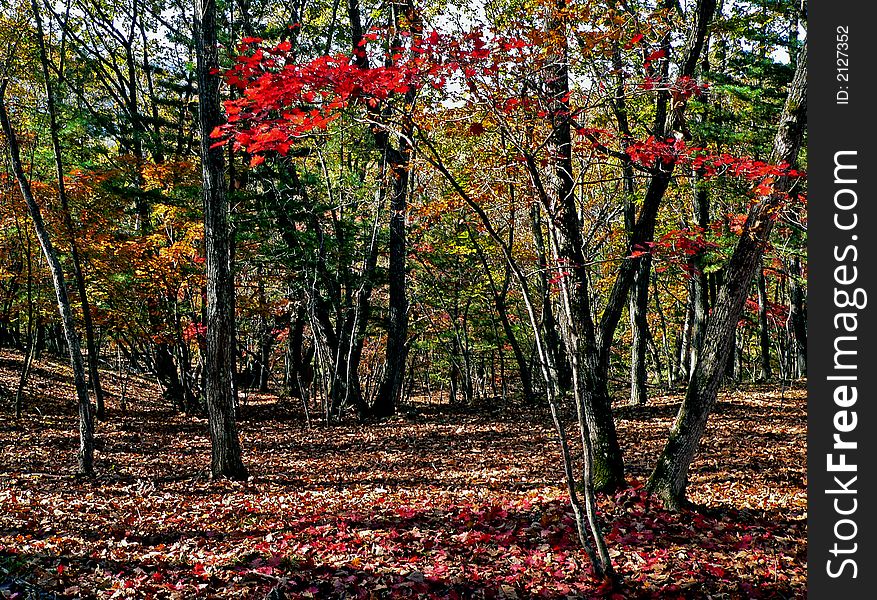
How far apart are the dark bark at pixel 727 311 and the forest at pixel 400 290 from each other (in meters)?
0.03

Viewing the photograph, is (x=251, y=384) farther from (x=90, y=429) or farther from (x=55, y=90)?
(x=90, y=429)

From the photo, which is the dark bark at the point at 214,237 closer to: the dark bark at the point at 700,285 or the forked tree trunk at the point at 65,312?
the forked tree trunk at the point at 65,312

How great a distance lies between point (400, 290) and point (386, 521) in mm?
8852

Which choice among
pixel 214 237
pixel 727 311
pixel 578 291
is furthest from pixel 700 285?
pixel 214 237

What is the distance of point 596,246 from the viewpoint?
13406 millimetres

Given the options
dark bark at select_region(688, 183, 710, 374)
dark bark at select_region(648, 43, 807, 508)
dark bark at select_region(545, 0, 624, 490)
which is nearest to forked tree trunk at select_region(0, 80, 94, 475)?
dark bark at select_region(545, 0, 624, 490)

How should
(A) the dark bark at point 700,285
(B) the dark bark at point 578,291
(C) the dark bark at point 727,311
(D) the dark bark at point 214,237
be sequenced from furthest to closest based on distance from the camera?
1. (A) the dark bark at point 700,285
2. (D) the dark bark at point 214,237
3. (B) the dark bark at point 578,291
4. (C) the dark bark at point 727,311

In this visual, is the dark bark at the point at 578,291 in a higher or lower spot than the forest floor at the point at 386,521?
higher

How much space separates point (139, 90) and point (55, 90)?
3.57 metres

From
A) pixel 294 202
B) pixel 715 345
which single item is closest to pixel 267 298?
pixel 294 202

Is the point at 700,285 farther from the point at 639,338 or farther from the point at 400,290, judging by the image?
the point at 400,290

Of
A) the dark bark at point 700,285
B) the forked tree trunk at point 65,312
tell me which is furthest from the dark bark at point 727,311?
the dark bark at point 700,285

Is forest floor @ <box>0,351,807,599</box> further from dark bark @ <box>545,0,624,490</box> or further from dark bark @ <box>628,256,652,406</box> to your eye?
dark bark @ <box>628,256,652,406</box>

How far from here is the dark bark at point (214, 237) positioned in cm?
780
